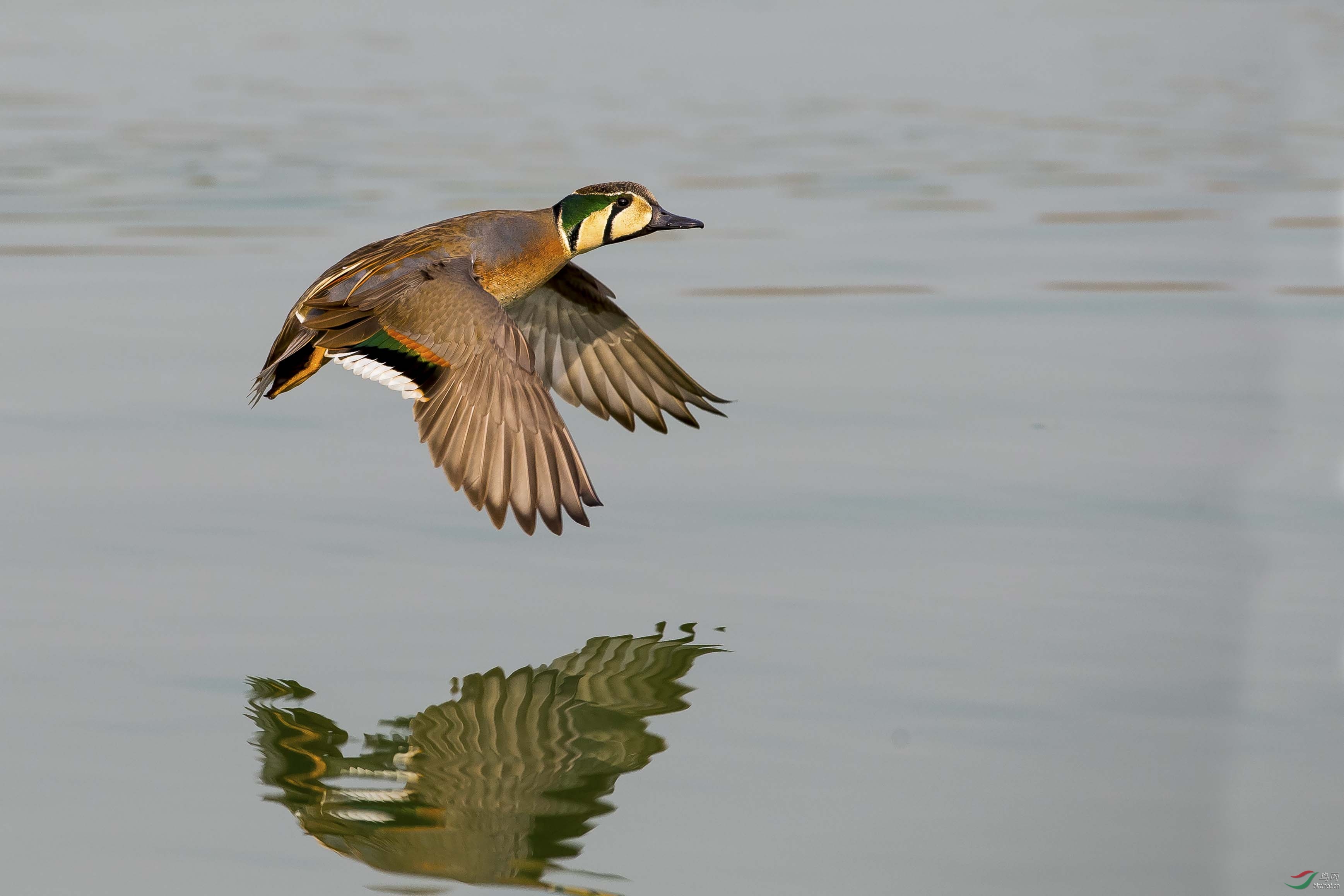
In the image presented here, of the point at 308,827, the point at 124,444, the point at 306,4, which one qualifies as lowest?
the point at 308,827

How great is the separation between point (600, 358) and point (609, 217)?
0.68m

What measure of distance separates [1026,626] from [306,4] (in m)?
22.5

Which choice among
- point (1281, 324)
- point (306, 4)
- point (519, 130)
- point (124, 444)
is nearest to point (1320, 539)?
point (1281, 324)

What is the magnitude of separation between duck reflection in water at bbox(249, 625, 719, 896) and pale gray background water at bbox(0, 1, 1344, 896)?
4.0 inches

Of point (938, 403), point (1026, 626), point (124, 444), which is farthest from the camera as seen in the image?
point (938, 403)

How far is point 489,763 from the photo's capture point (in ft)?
15.3

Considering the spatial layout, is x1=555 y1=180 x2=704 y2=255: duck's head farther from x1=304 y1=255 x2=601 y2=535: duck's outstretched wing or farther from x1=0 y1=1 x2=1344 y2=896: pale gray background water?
x1=0 y1=1 x2=1344 y2=896: pale gray background water

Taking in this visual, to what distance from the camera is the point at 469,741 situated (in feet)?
15.7

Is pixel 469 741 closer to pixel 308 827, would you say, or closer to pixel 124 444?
pixel 308 827

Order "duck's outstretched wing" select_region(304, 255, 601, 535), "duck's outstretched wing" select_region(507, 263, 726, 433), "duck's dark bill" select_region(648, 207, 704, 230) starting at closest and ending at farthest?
"duck's outstretched wing" select_region(304, 255, 601, 535) → "duck's dark bill" select_region(648, 207, 704, 230) → "duck's outstretched wing" select_region(507, 263, 726, 433)
